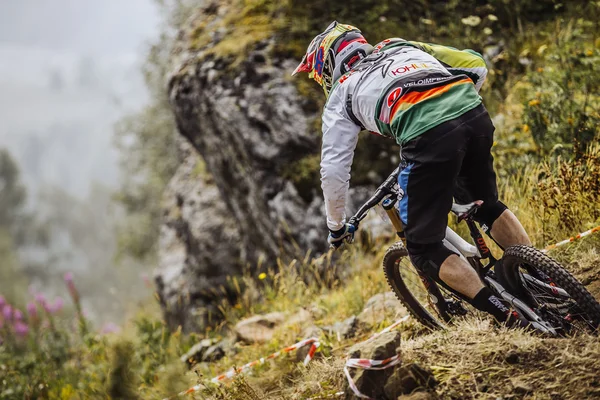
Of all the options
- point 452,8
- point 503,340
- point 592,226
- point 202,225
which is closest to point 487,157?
point 503,340

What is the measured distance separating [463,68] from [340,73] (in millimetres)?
833

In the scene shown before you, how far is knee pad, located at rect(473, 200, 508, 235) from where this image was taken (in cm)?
347

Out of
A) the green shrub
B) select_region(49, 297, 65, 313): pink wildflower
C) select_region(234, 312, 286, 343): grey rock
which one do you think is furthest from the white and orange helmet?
select_region(49, 297, 65, 313): pink wildflower

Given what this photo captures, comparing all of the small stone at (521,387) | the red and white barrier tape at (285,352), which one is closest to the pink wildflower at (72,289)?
the red and white barrier tape at (285,352)

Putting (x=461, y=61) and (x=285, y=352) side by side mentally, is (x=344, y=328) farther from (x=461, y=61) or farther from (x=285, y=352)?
(x=461, y=61)

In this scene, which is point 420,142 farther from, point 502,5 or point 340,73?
point 502,5

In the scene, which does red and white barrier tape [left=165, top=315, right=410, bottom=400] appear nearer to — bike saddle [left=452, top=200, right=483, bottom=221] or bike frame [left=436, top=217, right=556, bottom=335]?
bike frame [left=436, top=217, right=556, bottom=335]

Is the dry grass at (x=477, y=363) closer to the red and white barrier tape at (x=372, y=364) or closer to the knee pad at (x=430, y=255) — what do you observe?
the red and white barrier tape at (x=372, y=364)

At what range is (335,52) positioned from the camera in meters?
3.55

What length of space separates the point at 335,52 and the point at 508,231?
1650 mm

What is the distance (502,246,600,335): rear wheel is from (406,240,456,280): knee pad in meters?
0.41

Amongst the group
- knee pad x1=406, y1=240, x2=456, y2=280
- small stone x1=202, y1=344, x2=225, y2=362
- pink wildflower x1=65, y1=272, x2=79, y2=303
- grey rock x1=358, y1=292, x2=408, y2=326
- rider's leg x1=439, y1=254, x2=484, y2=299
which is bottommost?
small stone x1=202, y1=344, x2=225, y2=362

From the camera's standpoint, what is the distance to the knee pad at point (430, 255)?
3.18 metres

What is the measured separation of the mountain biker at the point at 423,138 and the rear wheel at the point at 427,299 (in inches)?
22.4
